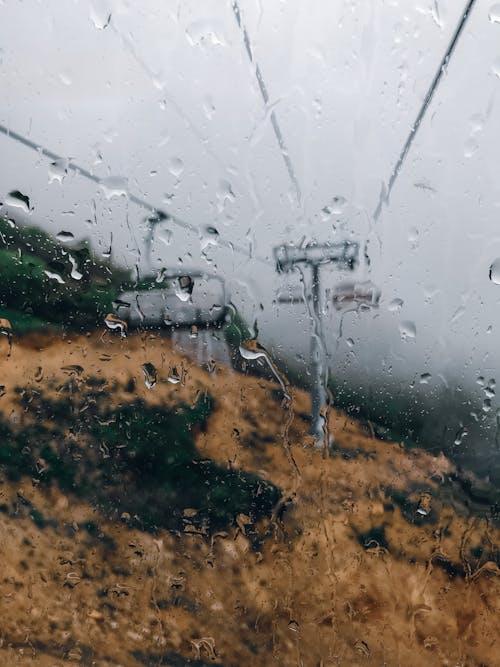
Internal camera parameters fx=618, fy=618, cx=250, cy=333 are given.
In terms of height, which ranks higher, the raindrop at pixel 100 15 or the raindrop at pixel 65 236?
the raindrop at pixel 100 15

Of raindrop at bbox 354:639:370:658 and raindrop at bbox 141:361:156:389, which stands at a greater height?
raindrop at bbox 141:361:156:389

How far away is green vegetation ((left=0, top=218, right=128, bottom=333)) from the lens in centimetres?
154

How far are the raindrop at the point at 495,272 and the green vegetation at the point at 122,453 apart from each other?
0.76 metres

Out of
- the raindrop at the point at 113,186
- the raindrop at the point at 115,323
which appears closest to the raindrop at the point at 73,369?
the raindrop at the point at 115,323

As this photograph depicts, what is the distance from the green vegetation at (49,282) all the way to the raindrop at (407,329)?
699 mm

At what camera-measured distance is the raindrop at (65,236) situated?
4.99 ft

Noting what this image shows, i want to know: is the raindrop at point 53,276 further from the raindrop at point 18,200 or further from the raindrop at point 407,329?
the raindrop at point 407,329

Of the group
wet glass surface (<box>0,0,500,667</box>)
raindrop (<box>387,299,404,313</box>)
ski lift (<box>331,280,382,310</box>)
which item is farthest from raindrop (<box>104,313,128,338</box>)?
raindrop (<box>387,299,404,313</box>)

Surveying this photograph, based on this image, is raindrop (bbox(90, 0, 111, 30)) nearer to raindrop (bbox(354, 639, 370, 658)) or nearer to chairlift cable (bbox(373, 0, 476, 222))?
chairlift cable (bbox(373, 0, 476, 222))

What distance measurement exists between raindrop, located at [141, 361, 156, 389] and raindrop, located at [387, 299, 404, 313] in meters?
0.61

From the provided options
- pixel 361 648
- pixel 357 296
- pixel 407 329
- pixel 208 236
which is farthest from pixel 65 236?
pixel 361 648

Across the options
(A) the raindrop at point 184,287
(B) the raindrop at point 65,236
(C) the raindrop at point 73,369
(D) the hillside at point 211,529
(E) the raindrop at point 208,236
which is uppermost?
(E) the raindrop at point 208,236

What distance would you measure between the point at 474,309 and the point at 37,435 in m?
1.14

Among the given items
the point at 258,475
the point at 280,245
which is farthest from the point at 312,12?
the point at 258,475
